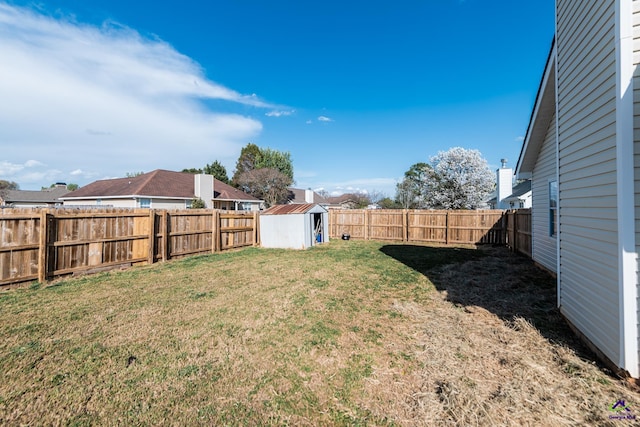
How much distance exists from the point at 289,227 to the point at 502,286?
27.8 ft

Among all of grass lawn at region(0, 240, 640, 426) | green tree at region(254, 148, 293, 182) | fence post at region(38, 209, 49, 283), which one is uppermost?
green tree at region(254, 148, 293, 182)

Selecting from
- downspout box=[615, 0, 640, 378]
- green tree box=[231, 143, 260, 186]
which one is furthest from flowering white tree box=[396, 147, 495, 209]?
green tree box=[231, 143, 260, 186]

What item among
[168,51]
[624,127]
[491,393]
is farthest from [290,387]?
[168,51]

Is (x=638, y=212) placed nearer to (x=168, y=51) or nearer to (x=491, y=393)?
(x=491, y=393)

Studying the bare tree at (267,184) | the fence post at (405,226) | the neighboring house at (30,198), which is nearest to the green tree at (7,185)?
the neighboring house at (30,198)

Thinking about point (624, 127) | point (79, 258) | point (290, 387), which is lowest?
point (290, 387)

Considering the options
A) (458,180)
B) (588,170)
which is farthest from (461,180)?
(588,170)

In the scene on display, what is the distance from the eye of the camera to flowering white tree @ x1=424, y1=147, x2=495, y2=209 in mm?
21562

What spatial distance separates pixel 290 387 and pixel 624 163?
4087mm

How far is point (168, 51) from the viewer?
9.56 metres

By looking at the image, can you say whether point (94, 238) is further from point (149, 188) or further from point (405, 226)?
point (149, 188)

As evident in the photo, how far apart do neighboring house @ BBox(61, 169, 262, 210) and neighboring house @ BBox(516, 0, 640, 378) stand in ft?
73.0

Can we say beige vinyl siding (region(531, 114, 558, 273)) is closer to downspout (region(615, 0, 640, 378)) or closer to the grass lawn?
the grass lawn

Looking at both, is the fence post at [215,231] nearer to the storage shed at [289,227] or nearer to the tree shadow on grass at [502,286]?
the storage shed at [289,227]
